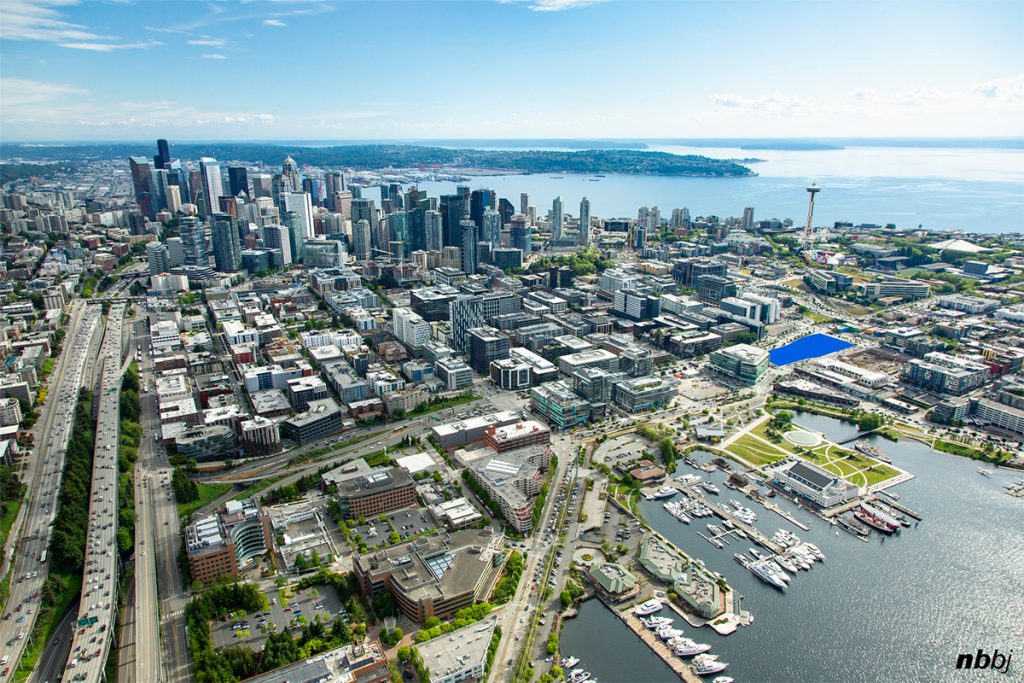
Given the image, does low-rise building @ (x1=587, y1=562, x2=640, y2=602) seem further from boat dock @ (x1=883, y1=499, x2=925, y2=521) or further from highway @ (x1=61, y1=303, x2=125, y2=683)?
highway @ (x1=61, y1=303, x2=125, y2=683)

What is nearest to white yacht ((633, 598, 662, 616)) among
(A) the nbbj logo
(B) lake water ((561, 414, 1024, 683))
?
(B) lake water ((561, 414, 1024, 683))

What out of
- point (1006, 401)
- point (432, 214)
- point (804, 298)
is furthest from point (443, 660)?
point (432, 214)

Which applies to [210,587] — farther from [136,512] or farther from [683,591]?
[683,591]

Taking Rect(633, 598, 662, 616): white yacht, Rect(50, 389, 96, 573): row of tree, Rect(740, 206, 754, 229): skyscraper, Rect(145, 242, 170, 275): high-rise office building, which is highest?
Rect(740, 206, 754, 229): skyscraper

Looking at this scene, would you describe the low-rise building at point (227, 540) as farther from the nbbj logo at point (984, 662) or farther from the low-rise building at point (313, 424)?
the nbbj logo at point (984, 662)

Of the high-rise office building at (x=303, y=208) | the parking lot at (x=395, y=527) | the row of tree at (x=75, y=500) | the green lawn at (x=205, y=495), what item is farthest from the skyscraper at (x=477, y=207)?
the parking lot at (x=395, y=527)

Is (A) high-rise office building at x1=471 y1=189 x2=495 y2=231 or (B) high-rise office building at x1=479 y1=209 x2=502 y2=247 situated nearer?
(B) high-rise office building at x1=479 y1=209 x2=502 y2=247

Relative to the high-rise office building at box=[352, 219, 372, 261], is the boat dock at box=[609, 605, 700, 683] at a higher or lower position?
lower

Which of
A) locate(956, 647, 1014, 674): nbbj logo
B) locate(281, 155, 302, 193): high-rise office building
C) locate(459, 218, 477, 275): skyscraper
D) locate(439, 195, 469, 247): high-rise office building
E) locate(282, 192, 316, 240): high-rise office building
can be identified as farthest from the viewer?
locate(281, 155, 302, 193): high-rise office building
